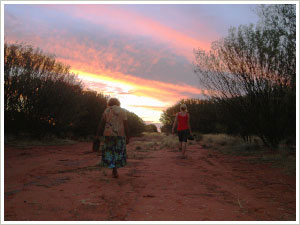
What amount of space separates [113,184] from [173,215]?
249cm

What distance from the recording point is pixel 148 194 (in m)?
5.89

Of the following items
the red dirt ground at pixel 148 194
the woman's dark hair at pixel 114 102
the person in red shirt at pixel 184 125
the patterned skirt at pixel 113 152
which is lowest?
Answer: the red dirt ground at pixel 148 194

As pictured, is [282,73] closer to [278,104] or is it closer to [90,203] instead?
[278,104]

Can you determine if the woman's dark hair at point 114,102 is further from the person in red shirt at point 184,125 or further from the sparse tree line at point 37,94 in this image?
the sparse tree line at point 37,94

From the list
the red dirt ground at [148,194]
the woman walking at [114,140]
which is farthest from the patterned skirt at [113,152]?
the red dirt ground at [148,194]

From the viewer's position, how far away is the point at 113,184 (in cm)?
677

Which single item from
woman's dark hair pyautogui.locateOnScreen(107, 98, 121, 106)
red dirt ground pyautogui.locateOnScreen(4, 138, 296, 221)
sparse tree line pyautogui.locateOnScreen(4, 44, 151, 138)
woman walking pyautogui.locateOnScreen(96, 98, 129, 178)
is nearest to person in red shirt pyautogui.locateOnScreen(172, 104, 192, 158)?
red dirt ground pyautogui.locateOnScreen(4, 138, 296, 221)

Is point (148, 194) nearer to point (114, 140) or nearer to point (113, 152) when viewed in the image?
point (113, 152)

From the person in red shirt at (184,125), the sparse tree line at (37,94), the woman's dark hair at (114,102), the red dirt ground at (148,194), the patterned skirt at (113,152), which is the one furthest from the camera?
the sparse tree line at (37,94)

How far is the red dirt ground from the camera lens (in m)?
4.59

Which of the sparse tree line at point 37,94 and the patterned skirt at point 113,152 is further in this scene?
the sparse tree line at point 37,94

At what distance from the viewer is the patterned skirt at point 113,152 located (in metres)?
7.45

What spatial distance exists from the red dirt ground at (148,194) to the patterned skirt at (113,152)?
37 cm

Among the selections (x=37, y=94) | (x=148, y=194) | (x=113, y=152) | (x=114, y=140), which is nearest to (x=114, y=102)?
(x=114, y=140)
